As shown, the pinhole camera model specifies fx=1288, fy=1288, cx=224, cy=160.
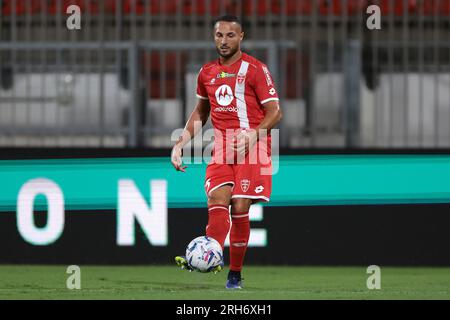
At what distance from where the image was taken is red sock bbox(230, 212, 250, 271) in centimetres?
931

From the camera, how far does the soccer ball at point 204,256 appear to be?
8992 millimetres

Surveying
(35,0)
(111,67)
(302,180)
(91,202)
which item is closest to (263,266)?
(302,180)

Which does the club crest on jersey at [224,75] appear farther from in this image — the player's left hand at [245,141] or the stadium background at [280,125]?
the stadium background at [280,125]

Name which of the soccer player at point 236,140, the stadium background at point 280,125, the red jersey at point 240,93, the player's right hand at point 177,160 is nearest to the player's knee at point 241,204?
the soccer player at point 236,140

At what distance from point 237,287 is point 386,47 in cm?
427

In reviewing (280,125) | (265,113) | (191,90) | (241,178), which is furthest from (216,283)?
(191,90)

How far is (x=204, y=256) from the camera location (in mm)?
8992

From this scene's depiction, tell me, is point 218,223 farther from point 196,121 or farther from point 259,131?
point 196,121

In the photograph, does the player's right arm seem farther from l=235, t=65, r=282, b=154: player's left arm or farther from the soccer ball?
the soccer ball

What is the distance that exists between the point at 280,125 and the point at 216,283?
2818 mm

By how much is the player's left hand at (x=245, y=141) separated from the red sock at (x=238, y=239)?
0.50 meters

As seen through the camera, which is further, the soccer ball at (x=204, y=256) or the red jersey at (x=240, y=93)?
the red jersey at (x=240, y=93)

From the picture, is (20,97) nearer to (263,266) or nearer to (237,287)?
(263,266)
